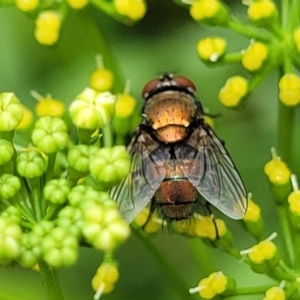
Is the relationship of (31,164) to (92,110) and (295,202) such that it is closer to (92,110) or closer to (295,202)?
(92,110)

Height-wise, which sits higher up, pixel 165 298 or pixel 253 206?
pixel 253 206

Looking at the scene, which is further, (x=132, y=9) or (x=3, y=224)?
(x=132, y=9)

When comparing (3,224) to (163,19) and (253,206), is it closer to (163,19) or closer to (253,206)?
(253,206)

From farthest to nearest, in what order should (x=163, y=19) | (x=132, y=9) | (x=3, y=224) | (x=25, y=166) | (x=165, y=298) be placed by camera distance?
(x=163, y=19) < (x=165, y=298) < (x=132, y=9) < (x=25, y=166) < (x=3, y=224)

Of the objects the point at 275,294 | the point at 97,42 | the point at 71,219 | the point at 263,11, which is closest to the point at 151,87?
the point at 97,42

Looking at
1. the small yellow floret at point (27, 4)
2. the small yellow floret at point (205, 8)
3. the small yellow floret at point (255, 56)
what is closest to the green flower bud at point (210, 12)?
the small yellow floret at point (205, 8)

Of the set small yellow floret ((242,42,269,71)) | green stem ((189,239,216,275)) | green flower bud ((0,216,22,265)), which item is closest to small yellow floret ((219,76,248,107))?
small yellow floret ((242,42,269,71))

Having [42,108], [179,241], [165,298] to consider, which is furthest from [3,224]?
[179,241]

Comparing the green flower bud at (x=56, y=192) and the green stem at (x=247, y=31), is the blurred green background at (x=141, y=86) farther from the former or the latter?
the green flower bud at (x=56, y=192)
